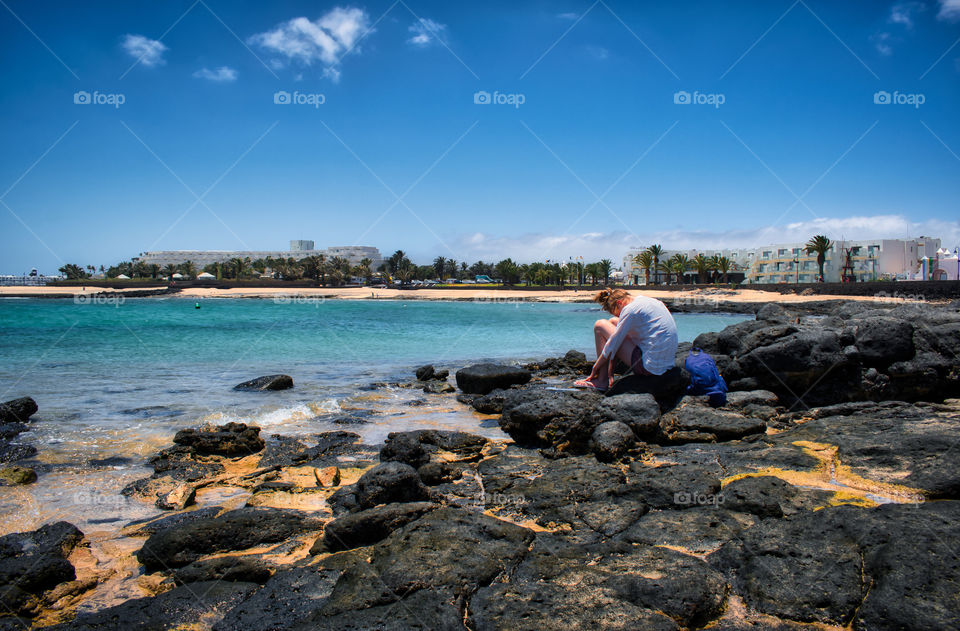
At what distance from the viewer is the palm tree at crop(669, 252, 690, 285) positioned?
102 m

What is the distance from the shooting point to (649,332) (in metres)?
7.32

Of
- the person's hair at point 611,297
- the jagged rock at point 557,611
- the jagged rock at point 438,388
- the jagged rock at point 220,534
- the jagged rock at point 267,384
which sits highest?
the person's hair at point 611,297

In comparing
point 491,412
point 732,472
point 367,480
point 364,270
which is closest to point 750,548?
point 732,472

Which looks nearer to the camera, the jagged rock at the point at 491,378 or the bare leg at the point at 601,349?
the bare leg at the point at 601,349

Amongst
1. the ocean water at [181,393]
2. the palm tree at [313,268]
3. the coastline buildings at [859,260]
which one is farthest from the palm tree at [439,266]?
the ocean water at [181,393]

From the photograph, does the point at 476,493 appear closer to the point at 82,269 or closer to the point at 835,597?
the point at 835,597

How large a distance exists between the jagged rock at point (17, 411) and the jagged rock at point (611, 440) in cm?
926

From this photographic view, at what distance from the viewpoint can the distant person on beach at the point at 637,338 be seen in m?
7.25

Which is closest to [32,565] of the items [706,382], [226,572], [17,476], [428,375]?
[226,572]

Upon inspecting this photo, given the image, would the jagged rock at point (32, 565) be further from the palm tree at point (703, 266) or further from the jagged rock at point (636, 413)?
the palm tree at point (703, 266)

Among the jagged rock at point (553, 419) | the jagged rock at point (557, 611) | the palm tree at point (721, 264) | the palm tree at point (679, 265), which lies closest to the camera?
the jagged rock at point (557, 611)

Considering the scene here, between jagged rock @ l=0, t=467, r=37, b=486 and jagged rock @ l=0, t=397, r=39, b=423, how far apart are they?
11.4 feet

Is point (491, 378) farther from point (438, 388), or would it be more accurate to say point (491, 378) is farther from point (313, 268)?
point (313, 268)

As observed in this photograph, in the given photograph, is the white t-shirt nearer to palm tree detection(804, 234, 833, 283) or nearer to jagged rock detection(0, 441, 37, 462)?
jagged rock detection(0, 441, 37, 462)
